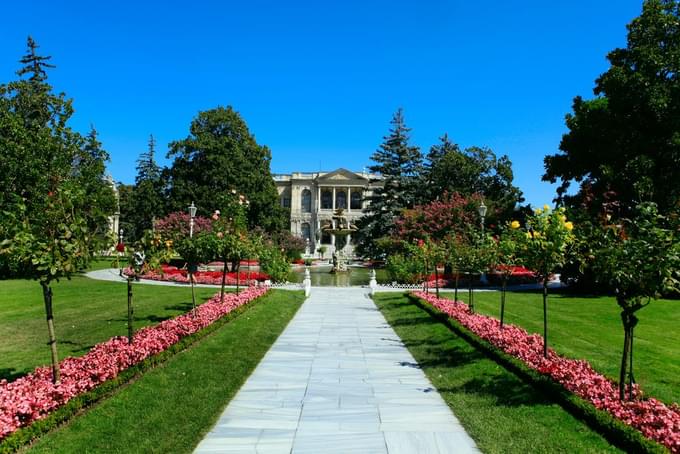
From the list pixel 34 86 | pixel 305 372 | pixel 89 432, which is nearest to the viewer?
pixel 89 432

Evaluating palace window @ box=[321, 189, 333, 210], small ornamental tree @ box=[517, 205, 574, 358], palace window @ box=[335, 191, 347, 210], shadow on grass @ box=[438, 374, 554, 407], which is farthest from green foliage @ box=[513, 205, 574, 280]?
palace window @ box=[321, 189, 333, 210]

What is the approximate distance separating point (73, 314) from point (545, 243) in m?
13.2

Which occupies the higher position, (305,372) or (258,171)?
(258,171)

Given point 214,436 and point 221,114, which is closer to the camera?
point 214,436

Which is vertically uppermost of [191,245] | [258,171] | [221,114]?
[221,114]

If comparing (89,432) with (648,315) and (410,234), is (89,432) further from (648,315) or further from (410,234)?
(410,234)

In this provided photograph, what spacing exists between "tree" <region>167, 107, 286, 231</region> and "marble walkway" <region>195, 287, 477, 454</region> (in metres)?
32.1

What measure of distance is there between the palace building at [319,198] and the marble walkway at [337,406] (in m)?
68.0

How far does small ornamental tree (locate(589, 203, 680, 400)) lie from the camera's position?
18.6ft

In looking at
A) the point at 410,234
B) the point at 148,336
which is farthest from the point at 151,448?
the point at 410,234

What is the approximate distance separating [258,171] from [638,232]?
4215 cm

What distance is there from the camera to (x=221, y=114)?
4556 cm

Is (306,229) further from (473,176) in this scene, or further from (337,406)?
(337,406)

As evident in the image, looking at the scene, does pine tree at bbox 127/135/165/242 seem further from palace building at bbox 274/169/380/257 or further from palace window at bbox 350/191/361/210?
palace window at bbox 350/191/361/210
